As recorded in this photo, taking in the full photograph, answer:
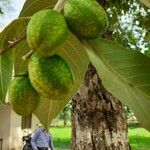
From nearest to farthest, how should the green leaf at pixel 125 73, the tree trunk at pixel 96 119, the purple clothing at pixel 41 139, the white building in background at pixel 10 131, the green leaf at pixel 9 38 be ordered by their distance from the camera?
the green leaf at pixel 125 73 < the green leaf at pixel 9 38 < the tree trunk at pixel 96 119 < the purple clothing at pixel 41 139 < the white building in background at pixel 10 131

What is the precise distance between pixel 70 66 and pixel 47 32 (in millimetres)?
329

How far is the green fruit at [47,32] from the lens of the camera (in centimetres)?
99

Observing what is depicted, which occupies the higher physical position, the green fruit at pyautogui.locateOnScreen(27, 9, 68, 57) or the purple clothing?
the purple clothing

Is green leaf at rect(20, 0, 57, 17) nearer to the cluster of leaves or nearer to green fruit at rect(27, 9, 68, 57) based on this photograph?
the cluster of leaves

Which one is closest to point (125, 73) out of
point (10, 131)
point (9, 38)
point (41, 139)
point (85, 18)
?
point (85, 18)

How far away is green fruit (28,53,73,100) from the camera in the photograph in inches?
39.4

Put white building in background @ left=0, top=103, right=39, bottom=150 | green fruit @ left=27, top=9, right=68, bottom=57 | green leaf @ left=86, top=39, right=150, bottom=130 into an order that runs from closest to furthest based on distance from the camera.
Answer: green fruit @ left=27, top=9, right=68, bottom=57
green leaf @ left=86, top=39, right=150, bottom=130
white building in background @ left=0, top=103, right=39, bottom=150

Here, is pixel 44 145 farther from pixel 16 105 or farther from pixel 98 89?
pixel 16 105

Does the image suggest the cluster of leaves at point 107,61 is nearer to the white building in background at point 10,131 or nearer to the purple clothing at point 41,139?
the purple clothing at point 41,139

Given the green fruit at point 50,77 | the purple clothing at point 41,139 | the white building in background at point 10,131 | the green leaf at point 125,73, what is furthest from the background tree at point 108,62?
the white building in background at point 10,131

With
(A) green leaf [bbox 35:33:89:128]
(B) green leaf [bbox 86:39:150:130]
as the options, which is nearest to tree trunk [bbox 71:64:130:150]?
(A) green leaf [bbox 35:33:89:128]

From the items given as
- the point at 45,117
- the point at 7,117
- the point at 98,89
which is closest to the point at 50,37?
the point at 45,117

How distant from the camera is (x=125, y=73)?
3.84 feet

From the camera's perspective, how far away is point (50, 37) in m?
1.00
